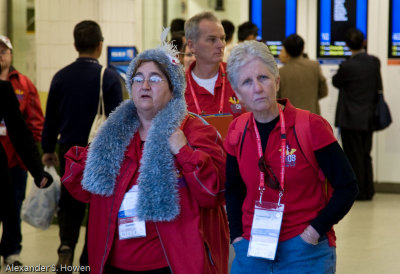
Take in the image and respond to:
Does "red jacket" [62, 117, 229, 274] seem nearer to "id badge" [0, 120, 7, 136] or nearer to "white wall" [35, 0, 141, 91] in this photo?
"id badge" [0, 120, 7, 136]

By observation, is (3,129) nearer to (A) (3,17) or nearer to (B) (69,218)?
(B) (69,218)

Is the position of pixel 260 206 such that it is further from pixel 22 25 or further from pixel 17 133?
pixel 22 25

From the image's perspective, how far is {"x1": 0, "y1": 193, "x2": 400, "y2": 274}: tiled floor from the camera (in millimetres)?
6004

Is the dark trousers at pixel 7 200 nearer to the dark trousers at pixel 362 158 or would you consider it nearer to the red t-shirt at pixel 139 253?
the red t-shirt at pixel 139 253

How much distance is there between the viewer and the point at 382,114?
8688mm

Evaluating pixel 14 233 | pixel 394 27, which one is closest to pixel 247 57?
pixel 14 233

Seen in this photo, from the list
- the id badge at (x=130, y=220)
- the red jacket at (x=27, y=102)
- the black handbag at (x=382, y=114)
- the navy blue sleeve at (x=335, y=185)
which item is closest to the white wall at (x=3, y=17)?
the red jacket at (x=27, y=102)

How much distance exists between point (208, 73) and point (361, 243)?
296 centimetres

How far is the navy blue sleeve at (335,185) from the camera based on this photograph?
2.80m

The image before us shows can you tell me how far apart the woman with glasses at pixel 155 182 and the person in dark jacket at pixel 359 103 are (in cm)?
562

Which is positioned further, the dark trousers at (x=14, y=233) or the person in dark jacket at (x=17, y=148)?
the dark trousers at (x=14, y=233)

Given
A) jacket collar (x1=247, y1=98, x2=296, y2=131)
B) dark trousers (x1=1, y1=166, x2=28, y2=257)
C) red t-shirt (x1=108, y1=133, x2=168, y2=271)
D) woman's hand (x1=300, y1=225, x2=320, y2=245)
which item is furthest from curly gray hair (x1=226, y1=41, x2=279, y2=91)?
dark trousers (x1=1, y1=166, x2=28, y2=257)

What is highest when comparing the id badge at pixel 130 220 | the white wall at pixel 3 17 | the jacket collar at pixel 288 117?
the white wall at pixel 3 17

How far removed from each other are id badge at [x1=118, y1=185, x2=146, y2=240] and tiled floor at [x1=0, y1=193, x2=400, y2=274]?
2.87 meters
